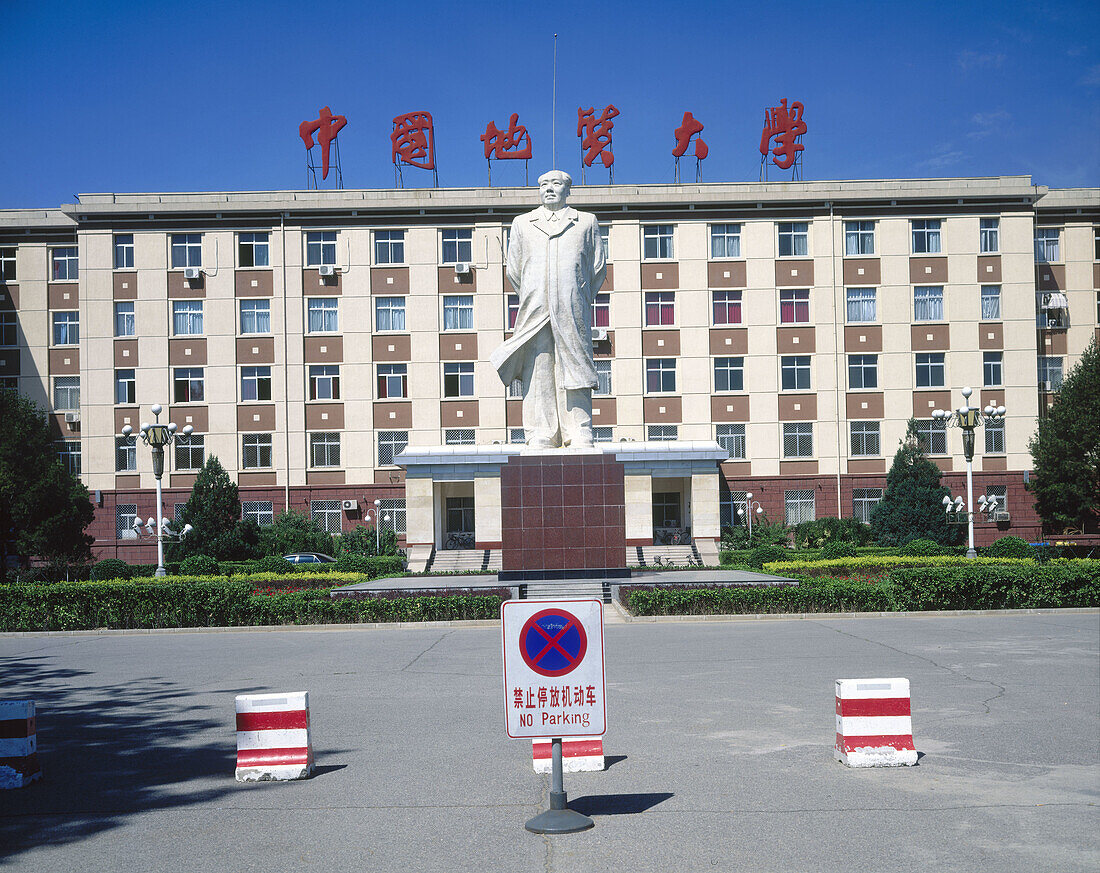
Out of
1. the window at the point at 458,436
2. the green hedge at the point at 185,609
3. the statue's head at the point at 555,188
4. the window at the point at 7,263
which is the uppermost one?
the window at the point at 7,263

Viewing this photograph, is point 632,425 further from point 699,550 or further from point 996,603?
point 996,603

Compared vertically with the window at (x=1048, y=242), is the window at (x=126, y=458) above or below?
below

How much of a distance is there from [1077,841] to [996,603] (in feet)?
43.2

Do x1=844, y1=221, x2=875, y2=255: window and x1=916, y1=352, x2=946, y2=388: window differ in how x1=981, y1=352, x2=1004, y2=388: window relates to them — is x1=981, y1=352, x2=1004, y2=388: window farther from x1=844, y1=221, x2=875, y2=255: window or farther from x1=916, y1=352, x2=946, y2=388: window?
x1=844, y1=221, x2=875, y2=255: window

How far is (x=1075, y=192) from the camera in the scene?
43.7 meters

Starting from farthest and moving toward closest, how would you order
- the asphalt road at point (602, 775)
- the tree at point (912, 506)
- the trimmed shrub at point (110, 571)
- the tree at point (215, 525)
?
the tree at point (912, 506)
the tree at point (215, 525)
the trimmed shrub at point (110, 571)
the asphalt road at point (602, 775)

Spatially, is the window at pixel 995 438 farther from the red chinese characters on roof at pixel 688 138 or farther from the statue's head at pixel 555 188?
the statue's head at pixel 555 188

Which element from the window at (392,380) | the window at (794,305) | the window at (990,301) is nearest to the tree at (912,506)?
the window at (794,305)

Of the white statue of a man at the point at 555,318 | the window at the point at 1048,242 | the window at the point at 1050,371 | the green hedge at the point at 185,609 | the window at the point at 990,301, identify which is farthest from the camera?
the window at the point at 1048,242

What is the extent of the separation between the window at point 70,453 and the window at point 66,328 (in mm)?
4242

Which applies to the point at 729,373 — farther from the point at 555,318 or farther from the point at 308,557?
the point at 555,318

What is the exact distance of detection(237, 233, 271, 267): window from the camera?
42906 millimetres

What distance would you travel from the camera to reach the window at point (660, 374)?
42.6 m

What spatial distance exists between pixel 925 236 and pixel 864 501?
451 inches
